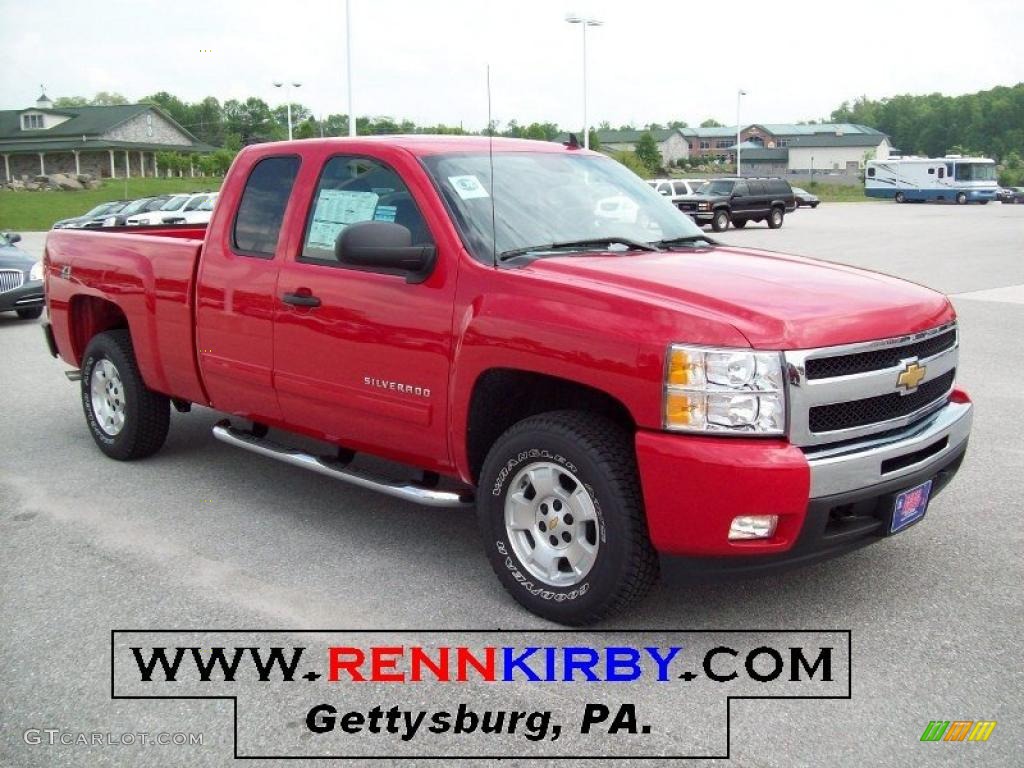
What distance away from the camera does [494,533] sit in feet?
14.8

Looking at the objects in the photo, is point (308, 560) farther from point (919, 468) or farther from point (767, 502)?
point (919, 468)

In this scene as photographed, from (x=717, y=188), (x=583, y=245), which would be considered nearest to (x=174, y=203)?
(x=717, y=188)

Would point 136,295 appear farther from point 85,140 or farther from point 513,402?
point 85,140

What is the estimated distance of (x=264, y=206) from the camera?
573 cm

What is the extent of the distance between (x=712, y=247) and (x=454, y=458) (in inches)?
67.7

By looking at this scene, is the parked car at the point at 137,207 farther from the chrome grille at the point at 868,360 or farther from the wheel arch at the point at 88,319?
the chrome grille at the point at 868,360

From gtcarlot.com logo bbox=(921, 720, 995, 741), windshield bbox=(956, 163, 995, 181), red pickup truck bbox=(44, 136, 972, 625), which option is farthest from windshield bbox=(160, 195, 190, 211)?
windshield bbox=(956, 163, 995, 181)

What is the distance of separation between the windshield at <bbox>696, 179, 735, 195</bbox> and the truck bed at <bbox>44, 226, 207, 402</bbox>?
105 ft

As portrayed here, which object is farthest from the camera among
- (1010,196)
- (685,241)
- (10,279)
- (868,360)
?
(1010,196)

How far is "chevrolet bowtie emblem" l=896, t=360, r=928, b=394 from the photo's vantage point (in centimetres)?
423

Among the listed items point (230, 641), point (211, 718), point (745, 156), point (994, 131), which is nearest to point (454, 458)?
Result: point (230, 641)

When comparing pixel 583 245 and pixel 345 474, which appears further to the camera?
pixel 345 474

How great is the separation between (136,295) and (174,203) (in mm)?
28539

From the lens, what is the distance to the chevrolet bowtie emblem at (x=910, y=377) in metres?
4.23
